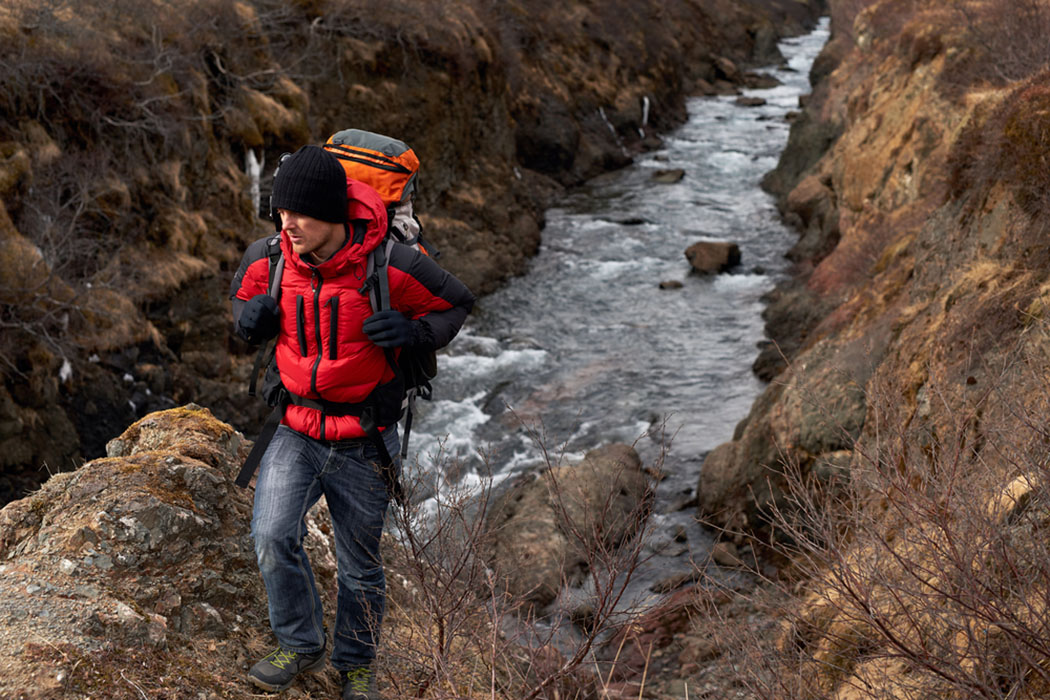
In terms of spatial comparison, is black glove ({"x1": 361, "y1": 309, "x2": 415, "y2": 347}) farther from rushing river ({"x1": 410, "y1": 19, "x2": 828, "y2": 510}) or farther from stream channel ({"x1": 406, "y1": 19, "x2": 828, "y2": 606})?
rushing river ({"x1": 410, "y1": 19, "x2": 828, "y2": 510})

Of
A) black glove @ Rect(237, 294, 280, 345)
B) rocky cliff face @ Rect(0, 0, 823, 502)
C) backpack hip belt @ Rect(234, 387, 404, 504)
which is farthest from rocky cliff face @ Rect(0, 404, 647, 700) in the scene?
rocky cliff face @ Rect(0, 0, 823, 502)

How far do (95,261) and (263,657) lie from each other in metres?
8.75

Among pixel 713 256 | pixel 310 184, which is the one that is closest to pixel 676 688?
pixel 310 184

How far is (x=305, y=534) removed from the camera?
3.46 m

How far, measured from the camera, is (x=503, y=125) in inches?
887

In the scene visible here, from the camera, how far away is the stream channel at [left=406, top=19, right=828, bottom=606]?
39.0ft

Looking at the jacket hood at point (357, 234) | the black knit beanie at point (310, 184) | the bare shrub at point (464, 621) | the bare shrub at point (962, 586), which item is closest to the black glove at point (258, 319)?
the jacket hood at point (357, 234)

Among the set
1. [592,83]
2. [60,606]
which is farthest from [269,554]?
[592,83]

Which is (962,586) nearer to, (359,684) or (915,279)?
(359,684)

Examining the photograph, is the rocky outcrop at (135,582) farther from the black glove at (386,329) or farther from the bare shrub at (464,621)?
the black glove at (386,329)

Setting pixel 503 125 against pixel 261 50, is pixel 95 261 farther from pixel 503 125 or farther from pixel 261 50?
pixel 503 125

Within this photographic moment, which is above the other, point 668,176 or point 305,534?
point 305,534

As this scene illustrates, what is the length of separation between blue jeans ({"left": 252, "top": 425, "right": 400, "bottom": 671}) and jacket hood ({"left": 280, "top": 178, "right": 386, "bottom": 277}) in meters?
0.70

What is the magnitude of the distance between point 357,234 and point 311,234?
7.4 inches
